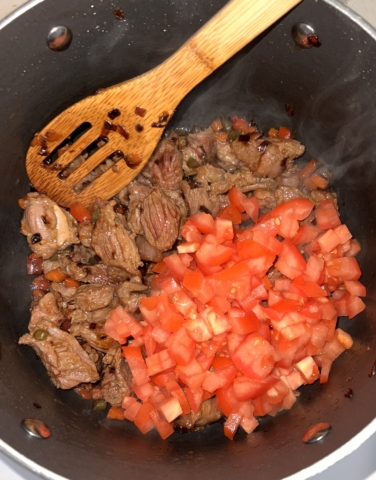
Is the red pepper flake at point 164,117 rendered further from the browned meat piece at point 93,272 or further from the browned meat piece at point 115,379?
the browned meat piece at point 115,379

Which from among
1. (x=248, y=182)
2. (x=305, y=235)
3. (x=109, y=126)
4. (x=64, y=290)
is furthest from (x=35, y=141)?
(x=305, y=235)

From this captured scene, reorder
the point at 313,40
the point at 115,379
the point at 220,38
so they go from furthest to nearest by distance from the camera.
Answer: the point at 115,379
the point at 313,40
the point at 220,38

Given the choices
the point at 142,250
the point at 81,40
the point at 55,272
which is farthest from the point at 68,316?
the point at 81,40

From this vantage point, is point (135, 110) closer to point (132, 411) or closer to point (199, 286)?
point (199, 286)

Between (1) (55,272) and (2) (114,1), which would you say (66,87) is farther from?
(1) (55,272)

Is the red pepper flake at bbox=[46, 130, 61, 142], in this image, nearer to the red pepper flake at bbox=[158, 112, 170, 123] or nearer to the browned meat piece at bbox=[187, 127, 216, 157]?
the red pepper flake at bbox=[158, 112, 170, 123]

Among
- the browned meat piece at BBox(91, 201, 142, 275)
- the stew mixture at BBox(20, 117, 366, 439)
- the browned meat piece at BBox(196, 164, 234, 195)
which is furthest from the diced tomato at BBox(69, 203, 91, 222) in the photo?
the browned meat piece at BBox(196, 164, 234, 195)
